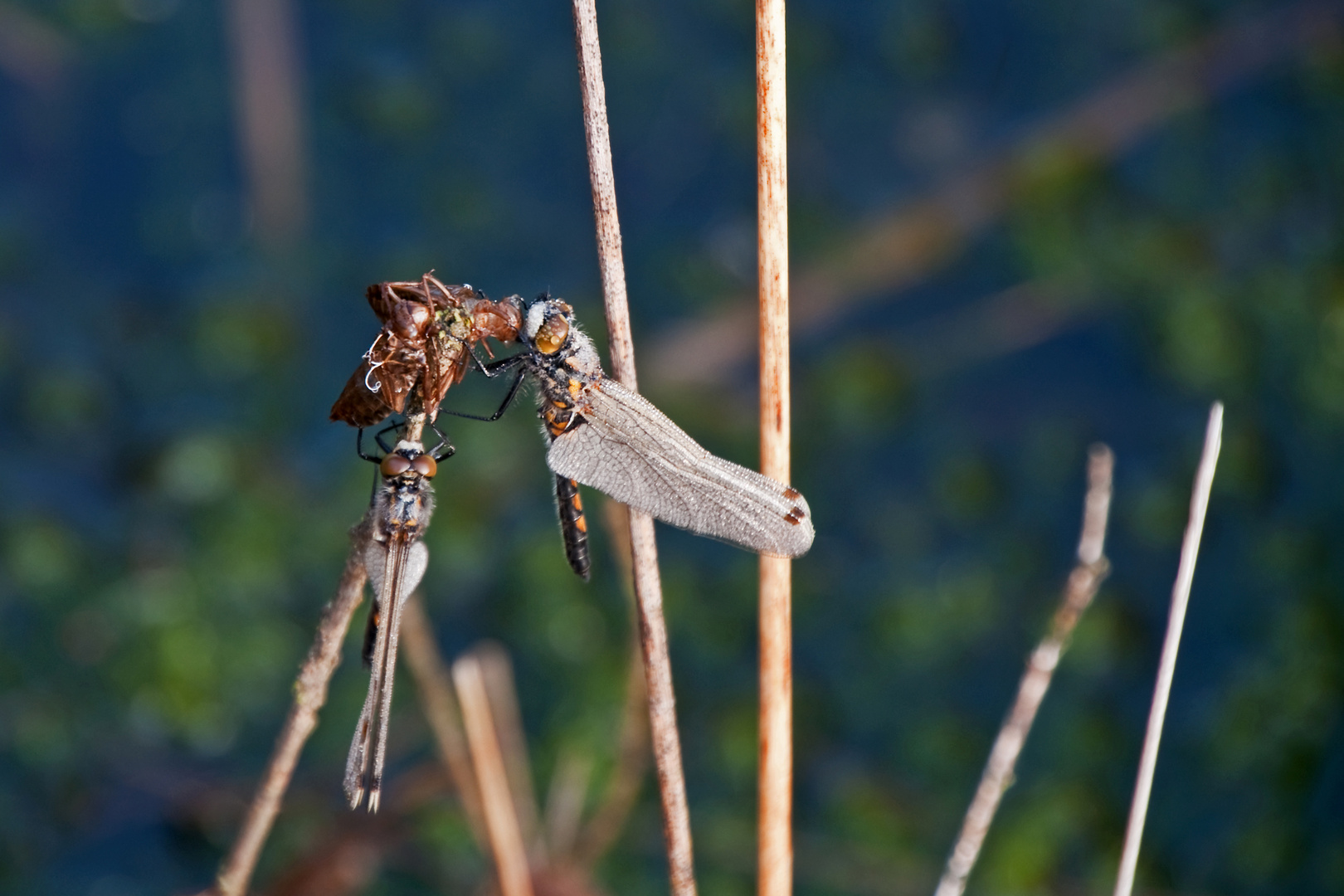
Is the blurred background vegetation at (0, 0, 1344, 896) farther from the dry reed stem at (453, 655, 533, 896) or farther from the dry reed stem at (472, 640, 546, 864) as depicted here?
the dry reed stem at (453, 655, 533, 896)

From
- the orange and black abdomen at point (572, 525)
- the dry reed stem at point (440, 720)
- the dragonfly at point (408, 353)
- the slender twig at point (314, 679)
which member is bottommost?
the slender twig at point (314, 679)

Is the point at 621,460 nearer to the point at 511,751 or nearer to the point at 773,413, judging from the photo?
the point at 773,413

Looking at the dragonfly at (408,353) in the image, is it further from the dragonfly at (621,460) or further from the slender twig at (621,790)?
the slender twig at (621,790)

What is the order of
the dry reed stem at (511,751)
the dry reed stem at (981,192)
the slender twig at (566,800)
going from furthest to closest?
the dry reed stem at (981,192) → the slender twig at (566,800) → the dry reed stem at (511,751)

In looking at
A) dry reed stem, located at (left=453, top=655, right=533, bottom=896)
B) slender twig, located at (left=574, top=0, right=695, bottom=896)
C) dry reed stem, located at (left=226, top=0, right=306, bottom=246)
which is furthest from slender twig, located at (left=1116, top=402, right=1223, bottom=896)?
dry reed stem, located at (left=226, top=0, right=306, bottom=246)

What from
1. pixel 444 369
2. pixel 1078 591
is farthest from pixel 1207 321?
pixel 444 369

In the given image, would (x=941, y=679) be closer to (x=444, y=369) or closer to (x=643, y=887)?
(x=643, y=887)

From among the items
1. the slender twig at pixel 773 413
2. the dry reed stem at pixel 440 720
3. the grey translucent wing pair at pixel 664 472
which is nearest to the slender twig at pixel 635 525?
the slender twig at pixel 773 413
